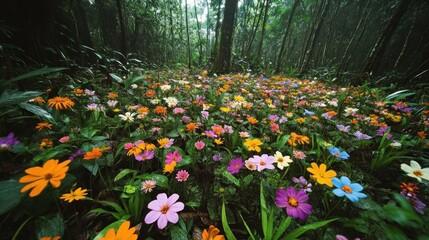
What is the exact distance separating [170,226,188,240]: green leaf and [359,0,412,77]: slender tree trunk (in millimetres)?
5620

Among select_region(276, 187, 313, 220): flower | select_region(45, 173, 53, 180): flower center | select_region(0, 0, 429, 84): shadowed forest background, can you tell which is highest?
select_region(0, 0, 429, 84): shadowed forest background

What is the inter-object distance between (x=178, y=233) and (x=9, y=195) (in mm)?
693

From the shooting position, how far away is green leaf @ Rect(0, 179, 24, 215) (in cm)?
67

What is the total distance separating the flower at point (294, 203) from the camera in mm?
733

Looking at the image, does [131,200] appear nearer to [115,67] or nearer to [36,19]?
[36,19]

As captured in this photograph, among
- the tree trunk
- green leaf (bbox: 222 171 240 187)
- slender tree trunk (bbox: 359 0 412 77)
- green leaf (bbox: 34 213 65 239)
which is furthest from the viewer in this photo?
the tree trunk

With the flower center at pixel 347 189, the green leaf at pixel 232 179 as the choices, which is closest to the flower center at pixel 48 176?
the green leaf at pixel 232 179

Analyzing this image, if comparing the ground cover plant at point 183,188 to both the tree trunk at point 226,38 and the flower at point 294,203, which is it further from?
the tree trunk at point 226,38

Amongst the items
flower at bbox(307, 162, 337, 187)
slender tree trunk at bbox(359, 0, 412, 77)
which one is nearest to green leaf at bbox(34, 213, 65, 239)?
flower at bbox(307, 162, 337, 187)

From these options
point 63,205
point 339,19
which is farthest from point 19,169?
point 339,19

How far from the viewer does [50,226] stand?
2.44 ft

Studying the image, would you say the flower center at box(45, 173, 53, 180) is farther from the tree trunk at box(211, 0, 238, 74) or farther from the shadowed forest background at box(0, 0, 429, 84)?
the tree trunk at box(211, 0, 238, 74)

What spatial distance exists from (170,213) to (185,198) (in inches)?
11.2

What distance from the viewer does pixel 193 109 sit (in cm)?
217
